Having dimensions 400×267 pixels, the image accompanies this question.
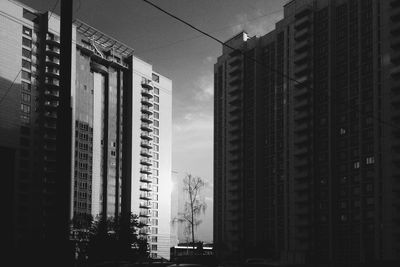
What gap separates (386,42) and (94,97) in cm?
7292

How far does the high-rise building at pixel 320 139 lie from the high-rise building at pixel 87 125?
30652 mm

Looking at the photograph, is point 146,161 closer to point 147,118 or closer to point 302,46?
point 147,118

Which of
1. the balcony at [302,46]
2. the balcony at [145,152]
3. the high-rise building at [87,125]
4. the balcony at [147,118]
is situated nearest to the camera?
the balcony at [302,46]

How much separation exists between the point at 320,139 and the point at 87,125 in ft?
189

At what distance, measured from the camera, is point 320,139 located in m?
104

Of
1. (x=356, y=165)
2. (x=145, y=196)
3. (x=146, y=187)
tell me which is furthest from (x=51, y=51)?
(x=356, y=165)

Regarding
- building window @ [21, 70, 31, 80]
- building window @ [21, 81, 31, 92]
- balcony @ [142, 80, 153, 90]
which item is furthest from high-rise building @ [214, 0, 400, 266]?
building window @ [21, 70, 31, 80]

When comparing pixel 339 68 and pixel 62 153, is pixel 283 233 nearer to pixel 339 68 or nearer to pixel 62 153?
pixel 339 68

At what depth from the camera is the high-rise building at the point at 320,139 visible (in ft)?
299

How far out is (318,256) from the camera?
99.2 metres

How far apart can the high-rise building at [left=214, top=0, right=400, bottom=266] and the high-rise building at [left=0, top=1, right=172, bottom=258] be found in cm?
3065

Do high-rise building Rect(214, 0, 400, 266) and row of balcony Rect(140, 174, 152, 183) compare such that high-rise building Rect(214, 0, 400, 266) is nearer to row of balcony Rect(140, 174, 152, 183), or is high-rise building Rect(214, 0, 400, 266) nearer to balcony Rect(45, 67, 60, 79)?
row of balcony Rect(140, 174, 152, 183)

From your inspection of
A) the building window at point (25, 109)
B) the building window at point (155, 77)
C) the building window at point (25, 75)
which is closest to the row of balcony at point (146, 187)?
the building window at point (155, 77)

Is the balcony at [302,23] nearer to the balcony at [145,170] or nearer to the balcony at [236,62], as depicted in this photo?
the balcony at [236,62]
